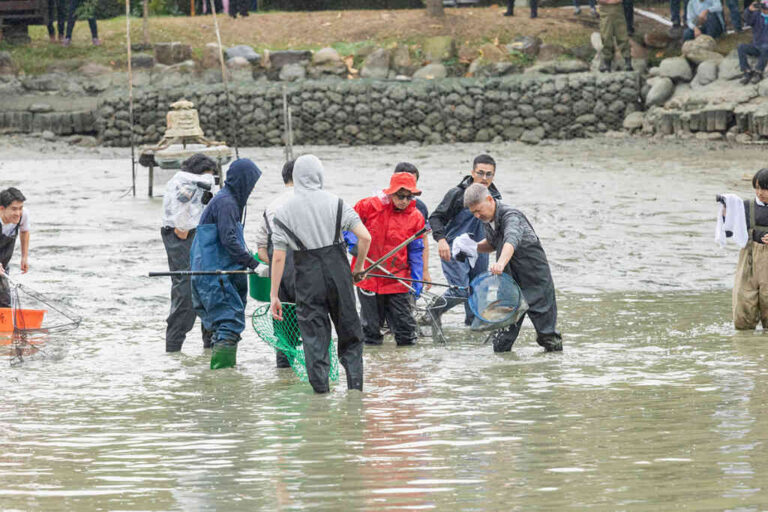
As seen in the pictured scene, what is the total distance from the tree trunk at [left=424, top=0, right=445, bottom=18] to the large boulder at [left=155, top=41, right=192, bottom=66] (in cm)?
596

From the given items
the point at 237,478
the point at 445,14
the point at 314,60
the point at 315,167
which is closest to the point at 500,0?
the point at 445,14

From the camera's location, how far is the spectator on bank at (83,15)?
98.6ft

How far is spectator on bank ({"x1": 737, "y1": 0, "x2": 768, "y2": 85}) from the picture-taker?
81.0 ft

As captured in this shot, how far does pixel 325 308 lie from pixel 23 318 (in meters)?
3.14

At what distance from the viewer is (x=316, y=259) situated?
26.5ft

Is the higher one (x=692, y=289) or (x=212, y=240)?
(x=212, y=240)

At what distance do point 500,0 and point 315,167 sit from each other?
86.4 feet

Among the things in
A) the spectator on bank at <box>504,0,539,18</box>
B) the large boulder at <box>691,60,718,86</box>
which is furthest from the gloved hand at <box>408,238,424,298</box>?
the spectator on bank at <box>504,0,539,18</box>

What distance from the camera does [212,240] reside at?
9.21 metres

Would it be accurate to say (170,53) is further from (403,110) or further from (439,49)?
(439,49)

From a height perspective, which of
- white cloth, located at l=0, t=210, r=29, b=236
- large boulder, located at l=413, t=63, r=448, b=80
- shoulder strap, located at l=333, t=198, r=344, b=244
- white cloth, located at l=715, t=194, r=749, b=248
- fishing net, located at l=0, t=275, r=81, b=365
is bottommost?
fishing net, located at l=0, t=275, r=81, b=365

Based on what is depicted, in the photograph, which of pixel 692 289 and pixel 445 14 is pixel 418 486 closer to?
pixel 692 289

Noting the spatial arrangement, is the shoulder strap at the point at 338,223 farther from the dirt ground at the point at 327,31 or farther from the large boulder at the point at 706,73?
the dirt ground at the point at 327,31

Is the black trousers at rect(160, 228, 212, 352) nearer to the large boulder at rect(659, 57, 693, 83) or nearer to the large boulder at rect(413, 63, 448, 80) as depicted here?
the large boulder at rect(659, 57, 693, 83)
